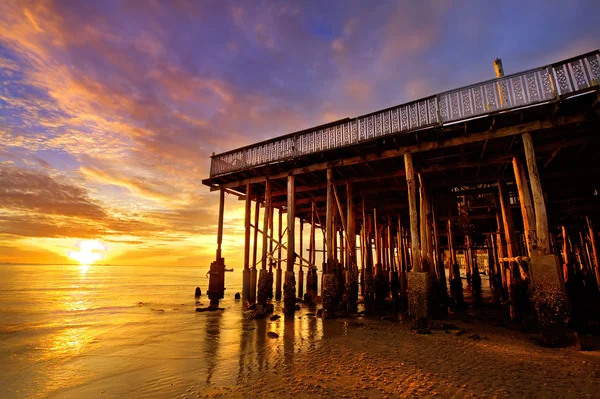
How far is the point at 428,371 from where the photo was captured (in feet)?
19.6

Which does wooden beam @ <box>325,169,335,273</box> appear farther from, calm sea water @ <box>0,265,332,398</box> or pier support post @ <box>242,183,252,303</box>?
pier support post @ <box>242,183,252,303</box>

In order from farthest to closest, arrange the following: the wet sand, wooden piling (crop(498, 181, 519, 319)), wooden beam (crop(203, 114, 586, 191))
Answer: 1. wooden piling (crop(498, 181, 519, 319))
2. wooden beam (crop(203, 114, 586, 191))
3. the wet sand

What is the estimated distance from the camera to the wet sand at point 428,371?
5055 millimetres

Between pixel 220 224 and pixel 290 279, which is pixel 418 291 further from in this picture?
pixel 220 224

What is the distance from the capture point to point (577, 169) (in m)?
12.3

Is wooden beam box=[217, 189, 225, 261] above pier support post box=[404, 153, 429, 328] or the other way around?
above

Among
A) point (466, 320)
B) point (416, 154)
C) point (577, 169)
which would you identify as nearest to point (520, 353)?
point (466, 320)

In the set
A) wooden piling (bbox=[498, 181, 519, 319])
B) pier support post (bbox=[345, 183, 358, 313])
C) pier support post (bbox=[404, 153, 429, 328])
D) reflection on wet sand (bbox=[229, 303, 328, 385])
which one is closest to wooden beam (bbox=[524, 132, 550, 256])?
wooden piling (bbox=[498, 181, 519, 319])

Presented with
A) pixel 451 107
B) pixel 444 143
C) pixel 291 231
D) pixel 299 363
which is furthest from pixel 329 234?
pixel 451 107

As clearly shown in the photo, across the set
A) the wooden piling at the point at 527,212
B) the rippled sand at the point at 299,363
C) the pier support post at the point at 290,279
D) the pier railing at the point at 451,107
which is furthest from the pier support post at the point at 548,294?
the pier support post at the point at 290,279

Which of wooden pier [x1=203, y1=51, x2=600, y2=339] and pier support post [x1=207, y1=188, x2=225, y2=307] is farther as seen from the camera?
pier support post [x1=207, y1=188, x2=225, y2=307]

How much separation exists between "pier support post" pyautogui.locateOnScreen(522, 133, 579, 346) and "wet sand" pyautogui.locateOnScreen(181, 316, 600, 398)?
523 millimetres

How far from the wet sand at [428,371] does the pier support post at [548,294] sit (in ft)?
1.71

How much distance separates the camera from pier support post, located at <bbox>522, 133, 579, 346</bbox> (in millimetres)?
7664
